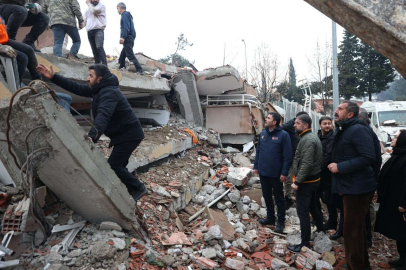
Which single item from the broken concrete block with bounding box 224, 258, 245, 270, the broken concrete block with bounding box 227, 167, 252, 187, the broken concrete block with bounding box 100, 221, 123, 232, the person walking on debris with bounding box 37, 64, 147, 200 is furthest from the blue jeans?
the broken concrete block with bounding box 224, 258, 245, 270

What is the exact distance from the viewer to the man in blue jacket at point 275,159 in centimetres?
420

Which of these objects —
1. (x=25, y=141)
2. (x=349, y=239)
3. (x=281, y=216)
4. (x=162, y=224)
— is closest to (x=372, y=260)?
(x=349, y=239)

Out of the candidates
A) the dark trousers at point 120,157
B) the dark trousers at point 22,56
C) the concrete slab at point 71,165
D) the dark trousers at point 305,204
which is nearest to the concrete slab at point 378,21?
the dark trousers at point 305,204

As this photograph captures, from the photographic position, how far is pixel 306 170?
3494 mm

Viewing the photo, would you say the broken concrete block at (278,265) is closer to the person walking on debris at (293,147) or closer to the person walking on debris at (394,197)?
the person walking on debris at (394,197)

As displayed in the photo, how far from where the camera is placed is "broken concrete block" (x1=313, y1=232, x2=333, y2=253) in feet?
12.3

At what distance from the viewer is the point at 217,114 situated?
9805mm

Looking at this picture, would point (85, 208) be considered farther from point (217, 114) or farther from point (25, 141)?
point (217, 114)

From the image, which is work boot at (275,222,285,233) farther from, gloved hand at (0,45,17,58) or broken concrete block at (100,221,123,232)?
gloved hand at (0,45,17,58)

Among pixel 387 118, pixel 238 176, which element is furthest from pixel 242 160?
pixel 387 118

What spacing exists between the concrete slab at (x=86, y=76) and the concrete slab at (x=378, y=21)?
4.16 meters

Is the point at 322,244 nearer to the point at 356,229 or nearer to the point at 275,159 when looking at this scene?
the point at 356,229

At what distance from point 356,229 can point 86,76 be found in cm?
489

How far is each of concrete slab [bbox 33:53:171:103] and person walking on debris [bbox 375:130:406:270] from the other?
5.00 m
